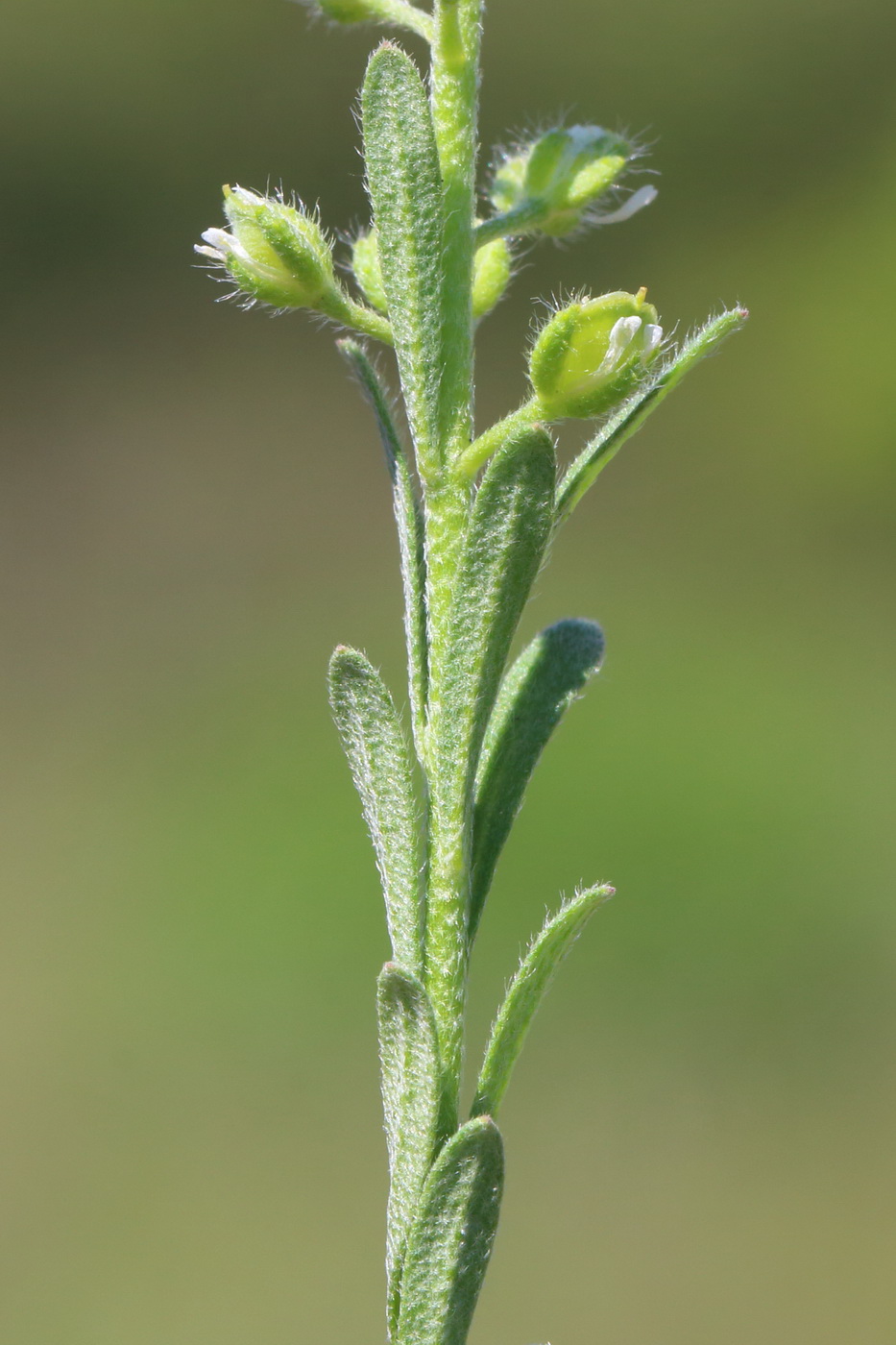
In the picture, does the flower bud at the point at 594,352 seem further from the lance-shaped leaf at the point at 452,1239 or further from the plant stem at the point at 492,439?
the lance-shaped leaf at the point at 452,1239

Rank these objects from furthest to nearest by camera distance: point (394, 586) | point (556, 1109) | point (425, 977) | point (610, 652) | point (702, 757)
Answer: point (394, 586) < point (610, 652) < point (702, 757) < point (556, 1109) < point (425, 977)

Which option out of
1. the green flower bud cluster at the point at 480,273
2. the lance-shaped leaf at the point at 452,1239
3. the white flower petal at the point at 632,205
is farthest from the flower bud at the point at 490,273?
the lance-shaped leaf at the point at 452,1239

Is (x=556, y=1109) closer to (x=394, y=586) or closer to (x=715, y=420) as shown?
(x=394, y=586)

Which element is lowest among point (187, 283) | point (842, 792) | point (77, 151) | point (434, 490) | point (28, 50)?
point (842, 792)

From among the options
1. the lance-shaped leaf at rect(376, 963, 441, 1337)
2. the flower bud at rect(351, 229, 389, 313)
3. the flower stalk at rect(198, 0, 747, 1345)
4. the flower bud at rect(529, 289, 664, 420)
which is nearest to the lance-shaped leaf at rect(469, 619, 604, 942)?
the flower stalk at rect(198, 0, 747, 1345)

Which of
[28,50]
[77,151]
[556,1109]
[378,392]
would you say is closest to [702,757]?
[556,1109]

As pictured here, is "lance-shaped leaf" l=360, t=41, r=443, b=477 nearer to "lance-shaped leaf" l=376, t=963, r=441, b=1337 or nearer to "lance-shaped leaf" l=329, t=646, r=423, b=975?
"lance-shaped leaf" l=329, t=646, r=423, b=975

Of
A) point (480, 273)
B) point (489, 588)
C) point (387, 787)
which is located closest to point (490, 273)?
point (480, 273)
